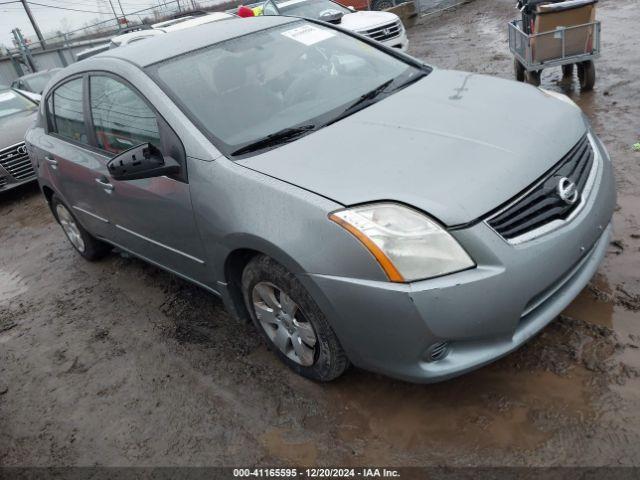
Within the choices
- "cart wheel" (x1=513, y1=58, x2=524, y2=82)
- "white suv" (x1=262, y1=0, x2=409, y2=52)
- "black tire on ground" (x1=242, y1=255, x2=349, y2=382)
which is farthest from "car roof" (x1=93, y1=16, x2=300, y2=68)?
"white suv" (x1=262, y1=0, x2=409, y2=52)

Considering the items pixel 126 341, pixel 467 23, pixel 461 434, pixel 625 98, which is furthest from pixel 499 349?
pixel 467 23

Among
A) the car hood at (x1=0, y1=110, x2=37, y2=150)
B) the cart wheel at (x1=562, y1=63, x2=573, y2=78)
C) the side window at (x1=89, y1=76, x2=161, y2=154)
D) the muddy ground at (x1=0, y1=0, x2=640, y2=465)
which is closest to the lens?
the muddy ground at (x1=0, y1=0, x2=640, y2=465)

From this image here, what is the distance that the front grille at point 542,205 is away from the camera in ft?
7.19

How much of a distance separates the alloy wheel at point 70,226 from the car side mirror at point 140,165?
219 centimetres

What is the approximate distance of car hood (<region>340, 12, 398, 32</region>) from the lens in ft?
33.6

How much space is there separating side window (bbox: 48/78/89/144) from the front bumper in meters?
2.38

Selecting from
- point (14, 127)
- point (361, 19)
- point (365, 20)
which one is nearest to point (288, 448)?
point (14, 127)

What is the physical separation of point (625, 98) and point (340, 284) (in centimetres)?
512

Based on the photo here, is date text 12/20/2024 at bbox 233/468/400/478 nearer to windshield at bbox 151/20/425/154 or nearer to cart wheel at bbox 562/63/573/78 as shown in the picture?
windshield at bbox 151/20/425/154

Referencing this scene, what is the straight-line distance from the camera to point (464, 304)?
2105mm

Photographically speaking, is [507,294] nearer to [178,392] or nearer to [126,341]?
[178,392]

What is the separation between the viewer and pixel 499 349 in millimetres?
2248

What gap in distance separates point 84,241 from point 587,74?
18.2 ft

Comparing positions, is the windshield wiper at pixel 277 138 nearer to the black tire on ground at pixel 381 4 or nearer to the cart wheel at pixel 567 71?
the cart wheel at pixel 567 71
